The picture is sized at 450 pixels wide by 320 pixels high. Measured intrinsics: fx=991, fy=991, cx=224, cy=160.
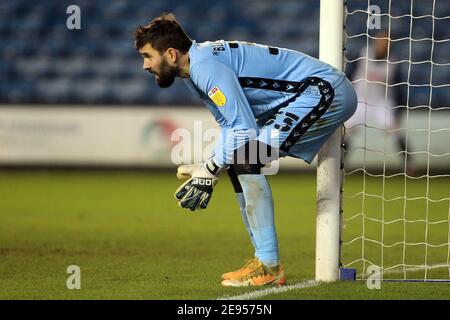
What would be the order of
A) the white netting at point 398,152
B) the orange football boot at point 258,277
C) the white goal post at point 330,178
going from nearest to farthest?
the orange football boot at point 258,277 < the white goal post at point 330,178 < the white netting at point 398,152

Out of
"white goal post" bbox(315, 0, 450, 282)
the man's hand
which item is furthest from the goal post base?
the man's hand

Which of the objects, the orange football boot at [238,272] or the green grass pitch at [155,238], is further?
the orange football boot at [238,272]

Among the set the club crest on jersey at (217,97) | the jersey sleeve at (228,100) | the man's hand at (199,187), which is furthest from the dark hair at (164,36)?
the man's hand at (199,187)

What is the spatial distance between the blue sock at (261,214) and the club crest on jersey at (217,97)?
1.55 feet

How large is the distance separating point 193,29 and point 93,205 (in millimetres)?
7153

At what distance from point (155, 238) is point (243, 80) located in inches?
115

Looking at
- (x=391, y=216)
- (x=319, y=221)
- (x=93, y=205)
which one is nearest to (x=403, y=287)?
(x=319, y=221)

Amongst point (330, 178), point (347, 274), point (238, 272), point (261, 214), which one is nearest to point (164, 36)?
point (261, 214)

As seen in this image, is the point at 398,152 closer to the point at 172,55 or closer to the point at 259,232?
the point at 259,232

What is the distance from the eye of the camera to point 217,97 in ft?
17.0

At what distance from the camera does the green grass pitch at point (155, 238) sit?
5402 millimetres

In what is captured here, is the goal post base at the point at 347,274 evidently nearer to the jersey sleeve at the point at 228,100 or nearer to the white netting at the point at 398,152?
the white netting at the point at 398,152

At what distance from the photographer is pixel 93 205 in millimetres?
10523

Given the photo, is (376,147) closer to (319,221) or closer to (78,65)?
(78,65)
